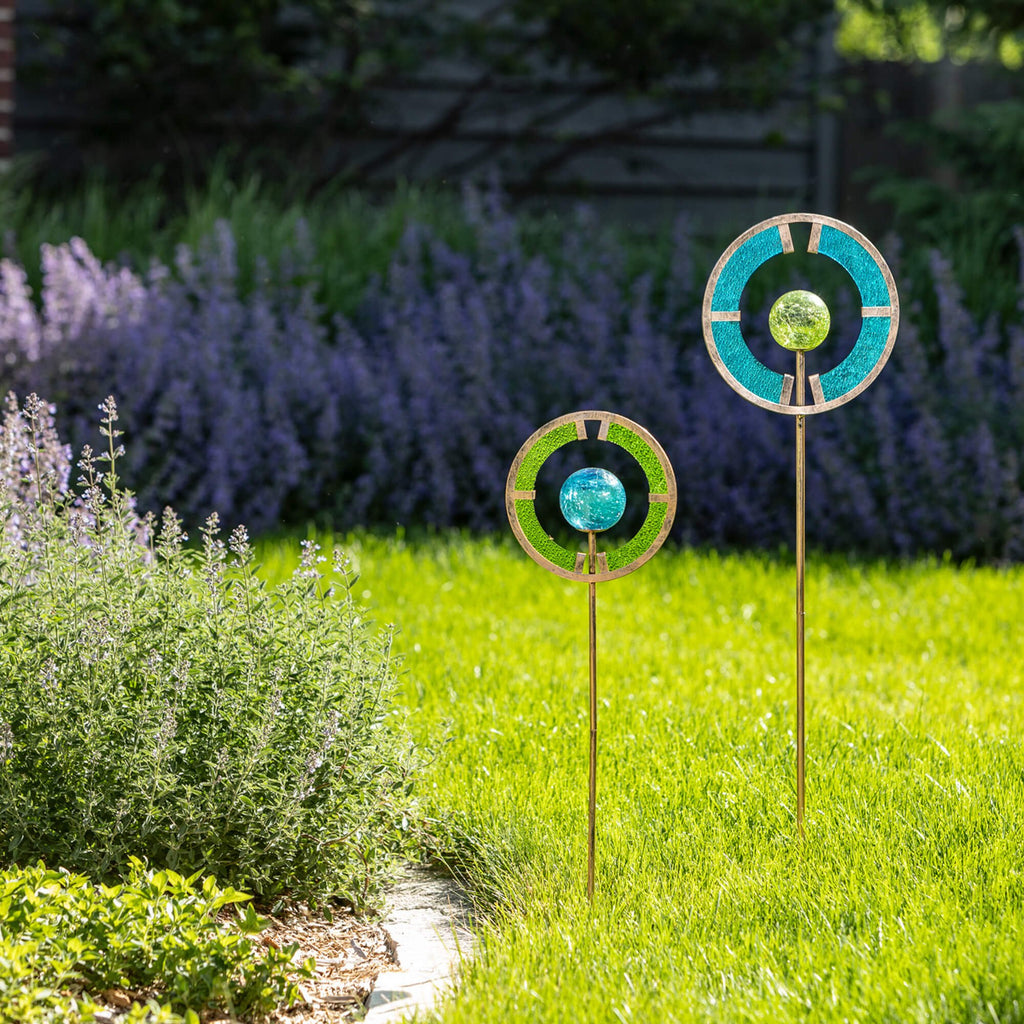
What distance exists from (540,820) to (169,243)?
476 cm

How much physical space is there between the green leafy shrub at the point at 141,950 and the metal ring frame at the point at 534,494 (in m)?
0.78

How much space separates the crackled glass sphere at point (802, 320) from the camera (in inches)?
95.7

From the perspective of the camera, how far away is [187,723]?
239 cm

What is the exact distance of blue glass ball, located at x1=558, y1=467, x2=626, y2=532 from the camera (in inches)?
90.4

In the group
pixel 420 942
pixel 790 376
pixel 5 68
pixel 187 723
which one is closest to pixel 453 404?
pixel 5 68

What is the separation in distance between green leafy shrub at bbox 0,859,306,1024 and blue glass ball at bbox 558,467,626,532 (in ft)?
2.80

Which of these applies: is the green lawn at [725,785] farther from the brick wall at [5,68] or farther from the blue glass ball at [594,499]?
the brick wall at [5,68]

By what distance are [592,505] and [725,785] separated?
0.86 metres

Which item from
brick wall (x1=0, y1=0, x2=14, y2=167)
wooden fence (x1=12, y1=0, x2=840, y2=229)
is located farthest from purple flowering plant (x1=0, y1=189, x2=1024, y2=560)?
wooden fence (x1=12, y1=0, x2=840, y2=229)

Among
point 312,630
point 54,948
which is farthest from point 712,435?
point 54,948

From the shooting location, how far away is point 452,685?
3621 mm

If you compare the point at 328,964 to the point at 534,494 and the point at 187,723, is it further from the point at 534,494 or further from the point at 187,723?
the point at 534,494

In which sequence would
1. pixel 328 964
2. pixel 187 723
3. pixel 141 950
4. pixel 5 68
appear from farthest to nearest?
1. pixel 5 68
2. pixel 187 723
3. pixel 328 964
4. pixel 141 950

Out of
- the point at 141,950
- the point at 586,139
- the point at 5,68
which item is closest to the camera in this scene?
the point at 141,950
